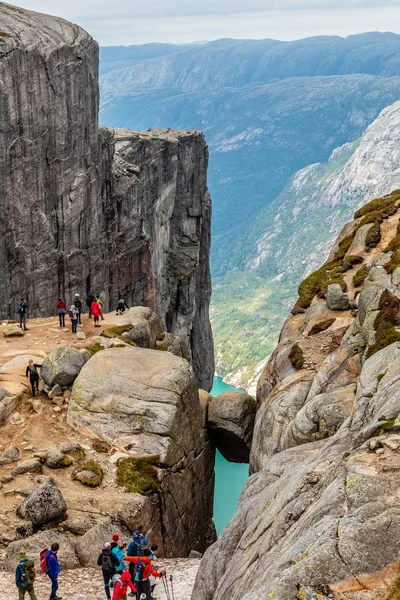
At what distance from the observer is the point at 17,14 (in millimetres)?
82500

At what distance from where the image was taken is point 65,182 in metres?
86.0

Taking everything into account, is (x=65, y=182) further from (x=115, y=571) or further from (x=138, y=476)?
A: (x=115, y=571)

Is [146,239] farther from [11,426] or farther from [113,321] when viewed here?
[11,426]

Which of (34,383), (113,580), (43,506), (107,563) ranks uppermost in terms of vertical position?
(107,563)

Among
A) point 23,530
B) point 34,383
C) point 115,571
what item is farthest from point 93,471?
point 115,571

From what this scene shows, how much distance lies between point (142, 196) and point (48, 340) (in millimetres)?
67949

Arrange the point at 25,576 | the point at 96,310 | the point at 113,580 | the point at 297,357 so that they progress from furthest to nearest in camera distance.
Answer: the point at 96,310 < the point at 297,357 < the point at 113,580 < the point at 25,576

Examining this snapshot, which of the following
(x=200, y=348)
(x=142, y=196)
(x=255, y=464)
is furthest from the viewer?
(x=200, y=348)

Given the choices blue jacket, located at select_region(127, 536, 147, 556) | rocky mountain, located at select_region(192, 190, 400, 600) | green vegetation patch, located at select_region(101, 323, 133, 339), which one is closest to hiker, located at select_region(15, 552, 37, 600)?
blue jacket, located at select_region(127, 536, 147, 556)

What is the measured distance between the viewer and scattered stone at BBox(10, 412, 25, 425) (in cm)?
3949

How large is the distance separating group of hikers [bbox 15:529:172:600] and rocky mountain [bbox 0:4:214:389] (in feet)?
188

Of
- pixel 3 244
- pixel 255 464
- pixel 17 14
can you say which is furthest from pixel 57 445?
pixel 17 14

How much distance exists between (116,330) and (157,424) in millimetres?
14311

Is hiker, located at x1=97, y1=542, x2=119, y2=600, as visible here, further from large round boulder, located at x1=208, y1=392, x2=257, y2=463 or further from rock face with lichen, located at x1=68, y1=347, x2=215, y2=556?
large round boulder, located at x1=208, y1=392, x2=257, y2=463
